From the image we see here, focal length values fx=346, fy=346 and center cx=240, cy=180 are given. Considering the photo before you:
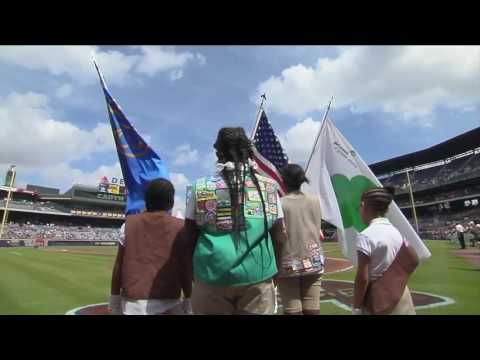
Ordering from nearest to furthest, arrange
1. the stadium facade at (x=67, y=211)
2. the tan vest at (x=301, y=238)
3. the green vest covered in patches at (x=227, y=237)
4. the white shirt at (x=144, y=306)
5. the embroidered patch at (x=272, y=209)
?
the green vest covered in patches at (x=227, y=237), the embroidered patch at (x=272, y=209), the white shirt at (x=144, y=306), the tan vest at (x=301, y=238), the stadium facade at (x=67, y=211)

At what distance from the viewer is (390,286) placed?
8.12ft

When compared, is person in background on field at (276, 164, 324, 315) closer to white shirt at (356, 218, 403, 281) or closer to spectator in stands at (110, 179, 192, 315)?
white shirt at (356, 218, 403, 281)

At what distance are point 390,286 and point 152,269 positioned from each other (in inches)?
67.7

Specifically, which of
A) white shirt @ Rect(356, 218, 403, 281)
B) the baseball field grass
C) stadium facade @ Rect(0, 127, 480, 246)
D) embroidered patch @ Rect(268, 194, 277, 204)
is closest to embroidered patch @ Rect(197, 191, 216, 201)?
embroidered patch @ Rect(268, 194, 277, 204)

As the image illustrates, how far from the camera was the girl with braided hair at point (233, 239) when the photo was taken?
217 centimetres

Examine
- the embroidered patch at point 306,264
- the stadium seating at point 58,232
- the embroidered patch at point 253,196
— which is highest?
the stadium seating at point 58,232

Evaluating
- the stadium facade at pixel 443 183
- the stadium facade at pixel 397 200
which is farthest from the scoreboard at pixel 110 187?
the stadium facade at pixel 443 183

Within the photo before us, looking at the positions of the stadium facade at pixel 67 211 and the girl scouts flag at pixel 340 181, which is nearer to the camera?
the girl scouts flag at pixel 340 181

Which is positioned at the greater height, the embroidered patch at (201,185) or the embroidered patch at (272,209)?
the embroidered patch at (201,185)

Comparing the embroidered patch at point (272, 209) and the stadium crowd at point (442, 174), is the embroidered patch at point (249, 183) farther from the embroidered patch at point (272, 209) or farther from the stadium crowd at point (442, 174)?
the stadium crowd at point (442, 174)

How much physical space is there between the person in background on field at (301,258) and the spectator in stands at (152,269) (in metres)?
0.93

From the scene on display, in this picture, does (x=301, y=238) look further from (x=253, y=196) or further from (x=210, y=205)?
(x=210, y=205)
